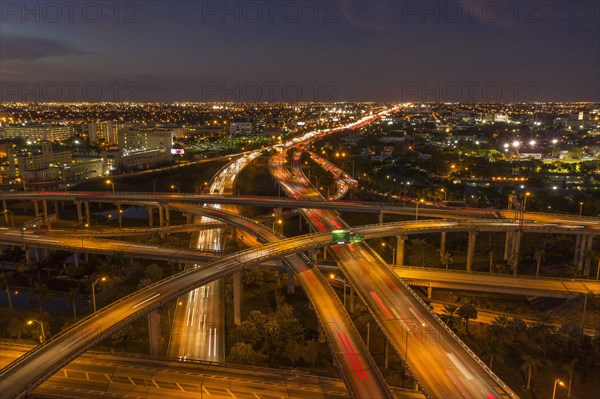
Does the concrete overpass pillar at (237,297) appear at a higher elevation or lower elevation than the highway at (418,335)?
lower

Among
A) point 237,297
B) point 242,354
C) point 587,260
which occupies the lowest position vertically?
point 242,354

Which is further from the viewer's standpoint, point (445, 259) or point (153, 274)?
point (445, 259)

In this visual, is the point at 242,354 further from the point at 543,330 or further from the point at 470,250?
the point at 470,250

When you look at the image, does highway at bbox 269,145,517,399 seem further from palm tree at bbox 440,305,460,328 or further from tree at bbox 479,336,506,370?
tree at bbox 479,336,506,370

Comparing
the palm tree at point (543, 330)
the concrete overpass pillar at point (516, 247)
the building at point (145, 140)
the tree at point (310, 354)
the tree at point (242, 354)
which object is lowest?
the tree at point (310, 354)

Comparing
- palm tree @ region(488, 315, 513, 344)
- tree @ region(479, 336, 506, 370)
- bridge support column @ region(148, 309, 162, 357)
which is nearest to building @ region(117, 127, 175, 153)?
bridge support column @ region(148, 309, 162, 357)

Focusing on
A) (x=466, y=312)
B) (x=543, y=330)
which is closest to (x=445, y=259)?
(x=466, y=312)

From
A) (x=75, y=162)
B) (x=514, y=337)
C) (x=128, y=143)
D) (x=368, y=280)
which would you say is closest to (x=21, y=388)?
(x=368, y=280)

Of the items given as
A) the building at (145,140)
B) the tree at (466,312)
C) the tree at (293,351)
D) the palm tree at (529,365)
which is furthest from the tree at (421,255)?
the building at (145,140)

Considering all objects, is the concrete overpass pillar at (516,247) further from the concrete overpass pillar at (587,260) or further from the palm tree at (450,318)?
the palm tree at (450,318)
